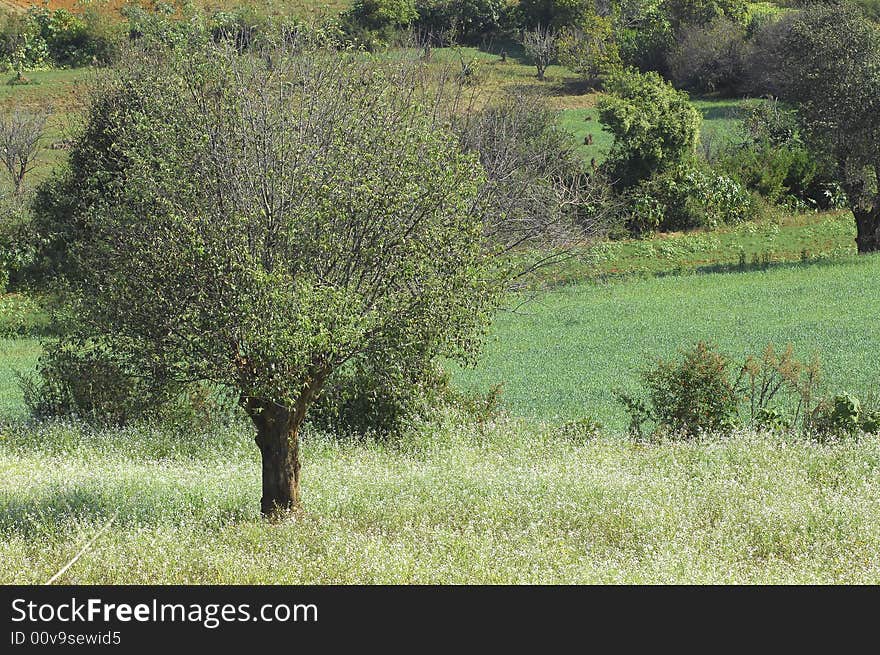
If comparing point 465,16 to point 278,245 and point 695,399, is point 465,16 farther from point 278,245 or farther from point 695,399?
point 278,245

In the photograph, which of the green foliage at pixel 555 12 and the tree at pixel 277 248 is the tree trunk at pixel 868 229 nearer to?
the tree at pixel 277 248

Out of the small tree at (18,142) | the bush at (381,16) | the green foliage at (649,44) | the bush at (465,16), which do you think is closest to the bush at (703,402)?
the small tree at (18,142)

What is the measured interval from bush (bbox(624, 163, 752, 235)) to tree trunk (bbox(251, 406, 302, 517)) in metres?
32.7

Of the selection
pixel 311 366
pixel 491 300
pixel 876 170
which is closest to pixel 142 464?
pixel 311 366

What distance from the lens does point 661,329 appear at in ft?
85.4

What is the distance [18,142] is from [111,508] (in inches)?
1582

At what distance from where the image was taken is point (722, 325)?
25.9m

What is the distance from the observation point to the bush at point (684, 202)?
42656 millimetres

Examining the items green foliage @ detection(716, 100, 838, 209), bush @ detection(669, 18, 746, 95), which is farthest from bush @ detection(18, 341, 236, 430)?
bush @ detection(669, 18, 746, 95)

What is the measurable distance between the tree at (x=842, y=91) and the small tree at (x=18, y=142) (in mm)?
32093

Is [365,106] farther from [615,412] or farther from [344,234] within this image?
[615,412]

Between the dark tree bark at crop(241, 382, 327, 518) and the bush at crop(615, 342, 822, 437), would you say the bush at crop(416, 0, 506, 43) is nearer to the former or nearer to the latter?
the bush at crop(615, 342, 822, 437)
